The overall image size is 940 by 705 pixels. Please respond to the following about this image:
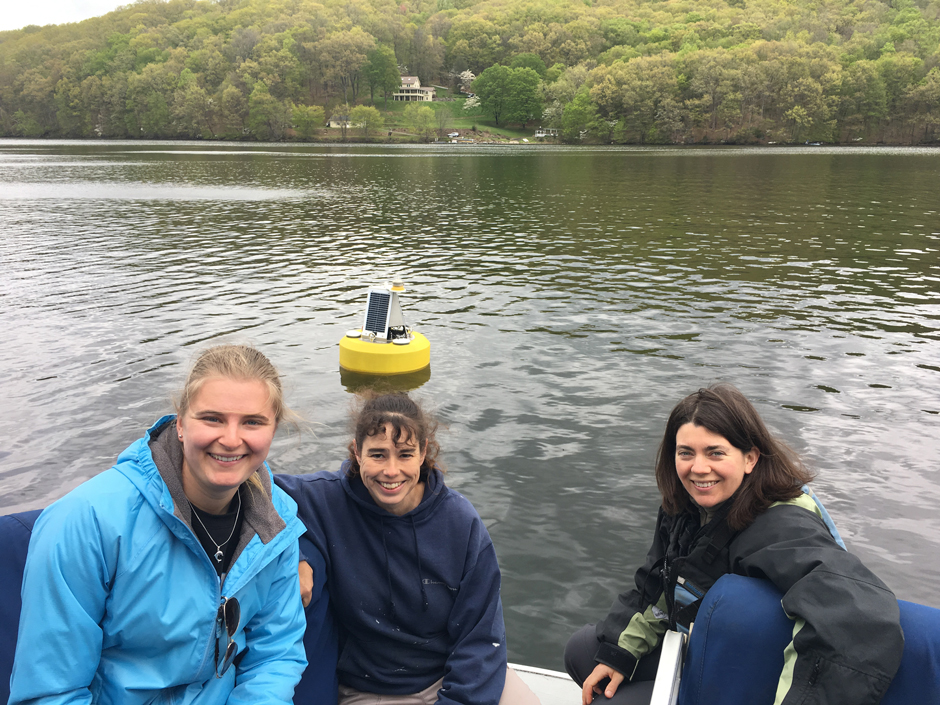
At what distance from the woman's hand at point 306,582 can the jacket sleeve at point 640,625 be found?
136 centimetres

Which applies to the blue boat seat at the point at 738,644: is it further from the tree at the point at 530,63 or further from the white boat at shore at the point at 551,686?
the tree at the point at 530,63

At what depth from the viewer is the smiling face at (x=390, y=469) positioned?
290cm

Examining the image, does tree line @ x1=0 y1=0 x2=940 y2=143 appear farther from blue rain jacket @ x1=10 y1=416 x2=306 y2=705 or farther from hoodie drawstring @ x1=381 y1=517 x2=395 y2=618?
blue rain jacket @ x1=10 y1=416 x2=306 y2=705

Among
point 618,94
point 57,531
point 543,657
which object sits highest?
point 618,94

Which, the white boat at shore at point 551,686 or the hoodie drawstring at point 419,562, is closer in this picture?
the hoodie drawstring at point 419,562

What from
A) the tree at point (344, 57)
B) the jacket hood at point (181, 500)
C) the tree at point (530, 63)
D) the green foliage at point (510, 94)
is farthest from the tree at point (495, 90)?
the jacket hood at point (181, 500)

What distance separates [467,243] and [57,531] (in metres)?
23.1

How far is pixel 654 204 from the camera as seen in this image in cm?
3372

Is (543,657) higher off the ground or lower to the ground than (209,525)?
lower

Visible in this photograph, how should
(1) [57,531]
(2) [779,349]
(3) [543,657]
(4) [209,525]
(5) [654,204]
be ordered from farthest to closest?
(5) [654,204] < (2) [779,349] < (3) [543,657] < (4) [209,525] < (1) [57,531]

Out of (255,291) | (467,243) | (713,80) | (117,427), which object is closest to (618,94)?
(713,80)

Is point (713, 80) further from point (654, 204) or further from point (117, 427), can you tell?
point (117, 427)

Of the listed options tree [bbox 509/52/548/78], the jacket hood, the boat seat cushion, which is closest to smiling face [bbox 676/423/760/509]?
the jacket hood

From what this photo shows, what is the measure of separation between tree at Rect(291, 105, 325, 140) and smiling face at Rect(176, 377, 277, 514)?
474ft
